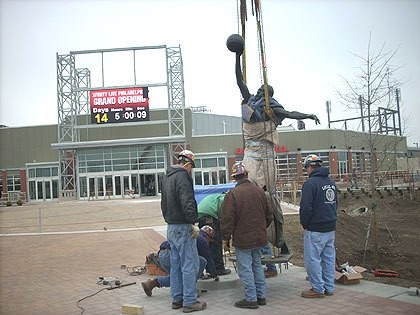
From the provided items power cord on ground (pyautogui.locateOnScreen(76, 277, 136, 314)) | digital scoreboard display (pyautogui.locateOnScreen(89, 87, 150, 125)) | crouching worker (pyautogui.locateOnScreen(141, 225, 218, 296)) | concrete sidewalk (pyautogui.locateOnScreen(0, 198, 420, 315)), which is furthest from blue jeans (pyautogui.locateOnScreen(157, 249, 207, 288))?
digital scoreboard display (pyautogui.locateOnScreen(89, 87, 150, 125))

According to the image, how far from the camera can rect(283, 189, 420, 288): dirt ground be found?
28.6 feet

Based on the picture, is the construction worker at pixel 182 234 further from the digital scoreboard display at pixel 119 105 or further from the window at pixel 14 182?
the window at pixel 14 182

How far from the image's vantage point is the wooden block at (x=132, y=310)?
17.4ft

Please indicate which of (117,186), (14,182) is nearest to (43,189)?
(14,182)

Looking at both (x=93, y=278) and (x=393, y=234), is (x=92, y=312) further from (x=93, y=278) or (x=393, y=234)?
(x=393, y=234)

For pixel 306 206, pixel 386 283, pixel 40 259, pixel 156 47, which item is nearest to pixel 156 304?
pixel 306 206

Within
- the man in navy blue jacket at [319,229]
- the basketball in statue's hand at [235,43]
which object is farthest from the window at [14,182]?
the man in navy blue jacket at [319,229]

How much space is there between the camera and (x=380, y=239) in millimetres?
12898

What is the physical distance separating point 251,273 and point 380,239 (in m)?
8.79

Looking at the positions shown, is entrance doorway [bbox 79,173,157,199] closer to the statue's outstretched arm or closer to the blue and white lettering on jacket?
the statue's outstretched arm

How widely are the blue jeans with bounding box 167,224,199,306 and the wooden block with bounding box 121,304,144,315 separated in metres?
0.49

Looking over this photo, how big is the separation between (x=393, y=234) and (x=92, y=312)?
11.1 m

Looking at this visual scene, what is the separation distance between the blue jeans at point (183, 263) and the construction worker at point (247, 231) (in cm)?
47

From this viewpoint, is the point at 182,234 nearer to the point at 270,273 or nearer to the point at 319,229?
the point at 319,229
